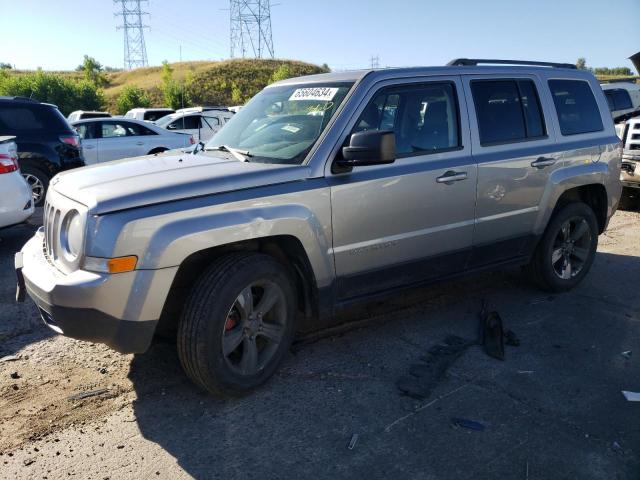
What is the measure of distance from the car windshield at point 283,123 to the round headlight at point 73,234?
3.85 ft

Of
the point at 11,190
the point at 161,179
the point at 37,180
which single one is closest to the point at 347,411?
the point at 161,179

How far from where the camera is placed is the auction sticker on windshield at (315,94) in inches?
157

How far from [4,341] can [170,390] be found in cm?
158

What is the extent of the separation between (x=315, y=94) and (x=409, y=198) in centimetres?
99

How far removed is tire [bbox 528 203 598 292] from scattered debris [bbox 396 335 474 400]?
1.36 metres

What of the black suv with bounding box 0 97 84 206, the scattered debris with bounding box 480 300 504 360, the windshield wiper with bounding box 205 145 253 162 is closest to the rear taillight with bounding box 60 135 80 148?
the black suv with bounding box 0 97 84 206

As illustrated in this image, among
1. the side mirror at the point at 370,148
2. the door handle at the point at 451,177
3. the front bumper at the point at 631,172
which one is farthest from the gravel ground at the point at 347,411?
the front bumper at the point at 631,172

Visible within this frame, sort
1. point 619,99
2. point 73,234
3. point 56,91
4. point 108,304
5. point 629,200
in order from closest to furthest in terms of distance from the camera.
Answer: point 108,304, point 73,234, point 629,200, point 619,99, point 56,91

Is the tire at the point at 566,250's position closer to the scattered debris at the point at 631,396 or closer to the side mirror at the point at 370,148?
the scattered debris at the point at 631,396

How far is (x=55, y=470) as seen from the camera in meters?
2.84

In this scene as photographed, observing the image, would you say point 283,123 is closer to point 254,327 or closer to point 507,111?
point 254,327

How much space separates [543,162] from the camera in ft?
15.6

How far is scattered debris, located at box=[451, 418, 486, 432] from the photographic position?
10.5 ft

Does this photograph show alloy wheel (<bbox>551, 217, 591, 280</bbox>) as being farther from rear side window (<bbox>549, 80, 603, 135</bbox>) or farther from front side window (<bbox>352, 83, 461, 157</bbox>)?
front side window (<bbox>352, 83, 461, 157</bbox>)
